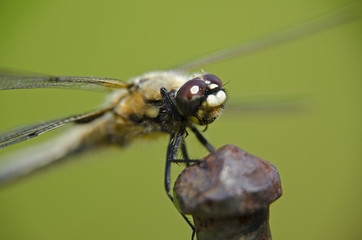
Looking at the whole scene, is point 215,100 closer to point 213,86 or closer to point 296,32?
point 213,86

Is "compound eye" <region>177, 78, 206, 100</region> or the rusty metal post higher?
"compound eye" <region>177, 78, 206, 100</region>

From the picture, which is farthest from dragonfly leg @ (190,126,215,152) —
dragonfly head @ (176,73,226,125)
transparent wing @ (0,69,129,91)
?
transparent wing @ (0,69,129,91)

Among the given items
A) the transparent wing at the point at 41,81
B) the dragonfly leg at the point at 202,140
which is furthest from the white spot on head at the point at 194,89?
the transparent wing at the point at 41,81

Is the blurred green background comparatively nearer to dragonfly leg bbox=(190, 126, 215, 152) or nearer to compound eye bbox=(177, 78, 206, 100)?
dragonfly leg bbox=(190, 126, 215, 152)

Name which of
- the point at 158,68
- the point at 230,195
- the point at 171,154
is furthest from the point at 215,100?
the point at 158,68

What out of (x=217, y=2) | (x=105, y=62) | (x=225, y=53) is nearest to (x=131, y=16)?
(x=105, y=62)
